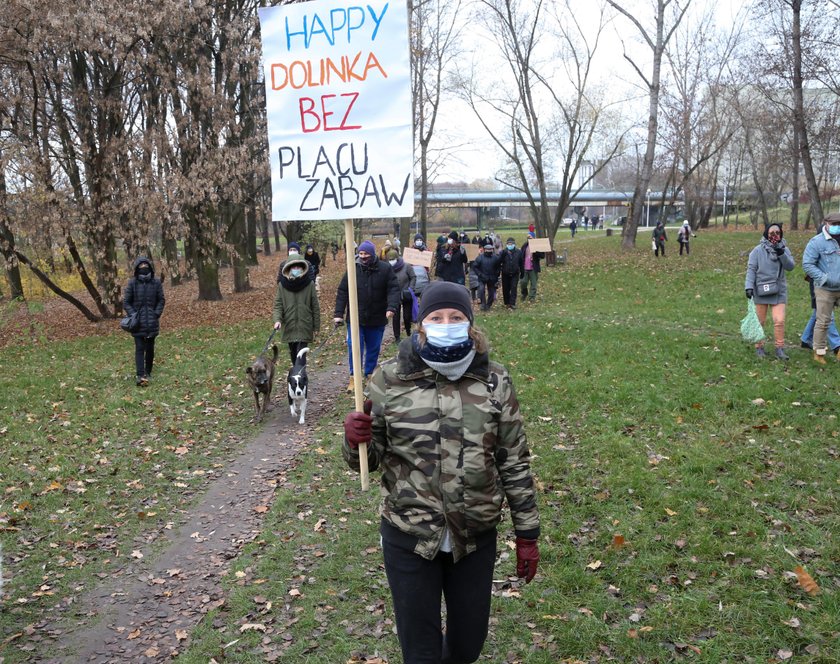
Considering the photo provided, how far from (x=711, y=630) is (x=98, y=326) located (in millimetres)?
19889

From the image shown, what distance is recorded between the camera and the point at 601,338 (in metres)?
13.1

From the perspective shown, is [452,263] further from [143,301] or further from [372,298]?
[143,301]

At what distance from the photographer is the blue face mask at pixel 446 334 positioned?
317cm

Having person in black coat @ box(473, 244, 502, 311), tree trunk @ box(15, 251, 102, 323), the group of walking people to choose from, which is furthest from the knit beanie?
tree trunk @ box(15, 251, 102, 323)

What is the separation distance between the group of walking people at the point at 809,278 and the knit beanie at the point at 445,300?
26.8 feet

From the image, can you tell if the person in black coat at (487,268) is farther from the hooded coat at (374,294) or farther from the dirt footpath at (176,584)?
the dirt footpath at (176,584)

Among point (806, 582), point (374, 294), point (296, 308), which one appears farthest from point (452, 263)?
point (806, 582)

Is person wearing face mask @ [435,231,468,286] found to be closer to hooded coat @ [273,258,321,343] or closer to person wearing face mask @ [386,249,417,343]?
person wearing face mask @ [386,249,417,343]

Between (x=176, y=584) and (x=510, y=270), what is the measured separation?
46.2 feet

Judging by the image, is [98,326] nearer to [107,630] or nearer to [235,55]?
[235,55]

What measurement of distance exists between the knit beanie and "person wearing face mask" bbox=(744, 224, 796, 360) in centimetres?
834

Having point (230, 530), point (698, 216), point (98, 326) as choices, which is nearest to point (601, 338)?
point (230, 530)

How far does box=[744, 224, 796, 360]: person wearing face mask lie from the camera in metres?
10.2

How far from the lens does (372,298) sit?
Answer: 10.1 meters
